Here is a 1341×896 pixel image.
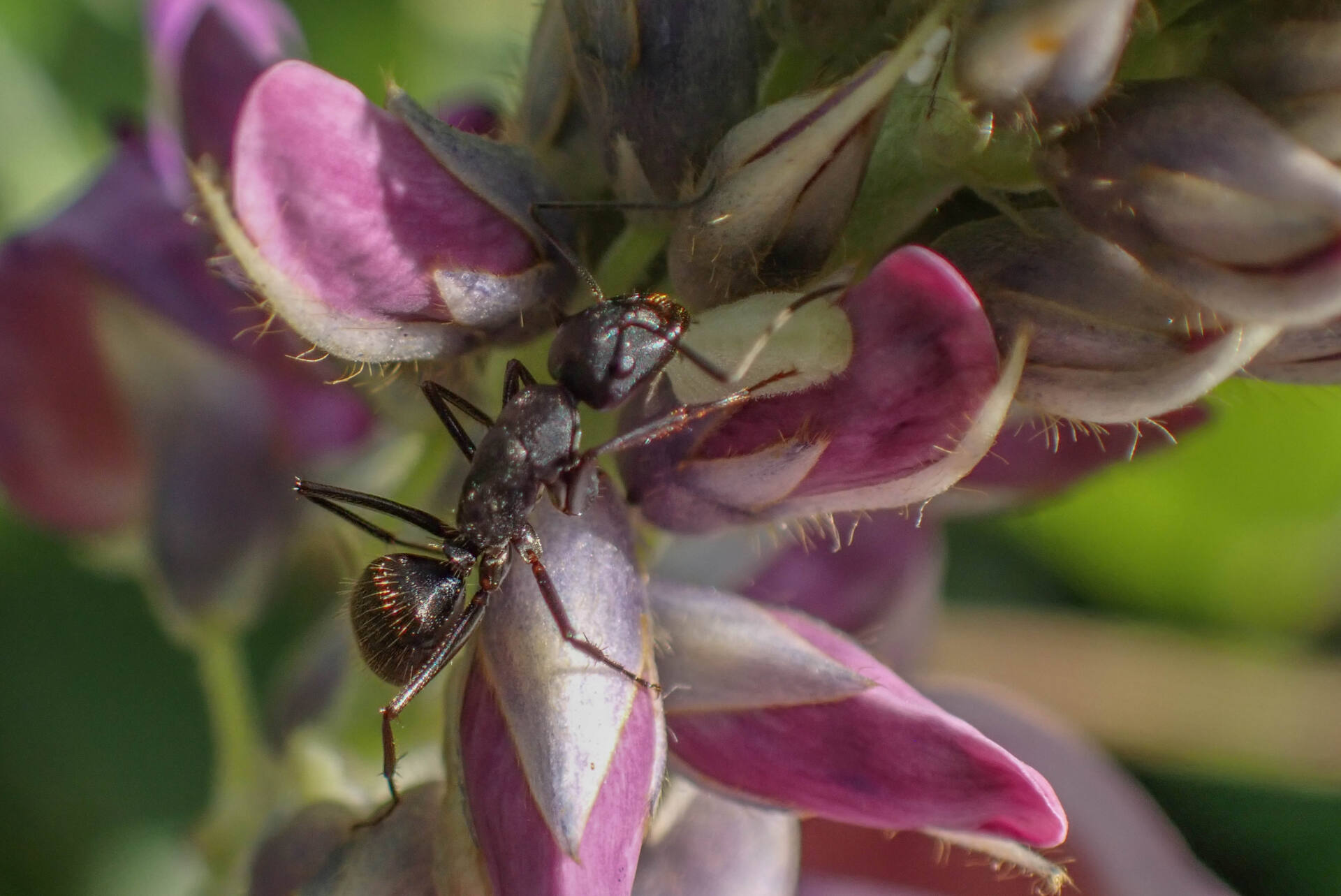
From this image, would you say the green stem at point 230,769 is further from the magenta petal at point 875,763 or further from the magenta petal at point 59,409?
the magenta petal at point 875,763

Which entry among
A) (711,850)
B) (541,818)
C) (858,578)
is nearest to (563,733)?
(541,818)

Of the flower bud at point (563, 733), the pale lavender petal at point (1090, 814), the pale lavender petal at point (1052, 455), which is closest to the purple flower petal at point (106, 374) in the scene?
the flower bud at point (563, 733)

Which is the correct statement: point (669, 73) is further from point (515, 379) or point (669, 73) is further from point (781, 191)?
point (515, 379)

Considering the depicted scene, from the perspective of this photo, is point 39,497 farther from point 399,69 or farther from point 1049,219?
point 1049,219

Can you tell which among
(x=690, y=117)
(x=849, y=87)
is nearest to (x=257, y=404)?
(x=690, y=117)

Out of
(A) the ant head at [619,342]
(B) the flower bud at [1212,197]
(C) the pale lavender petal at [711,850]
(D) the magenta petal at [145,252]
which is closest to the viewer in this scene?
(B) the flower bud at [1212,197]

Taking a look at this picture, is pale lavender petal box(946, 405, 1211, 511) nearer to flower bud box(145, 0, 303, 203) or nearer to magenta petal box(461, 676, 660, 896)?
magenta petal box(461, 676, 660, 896)
